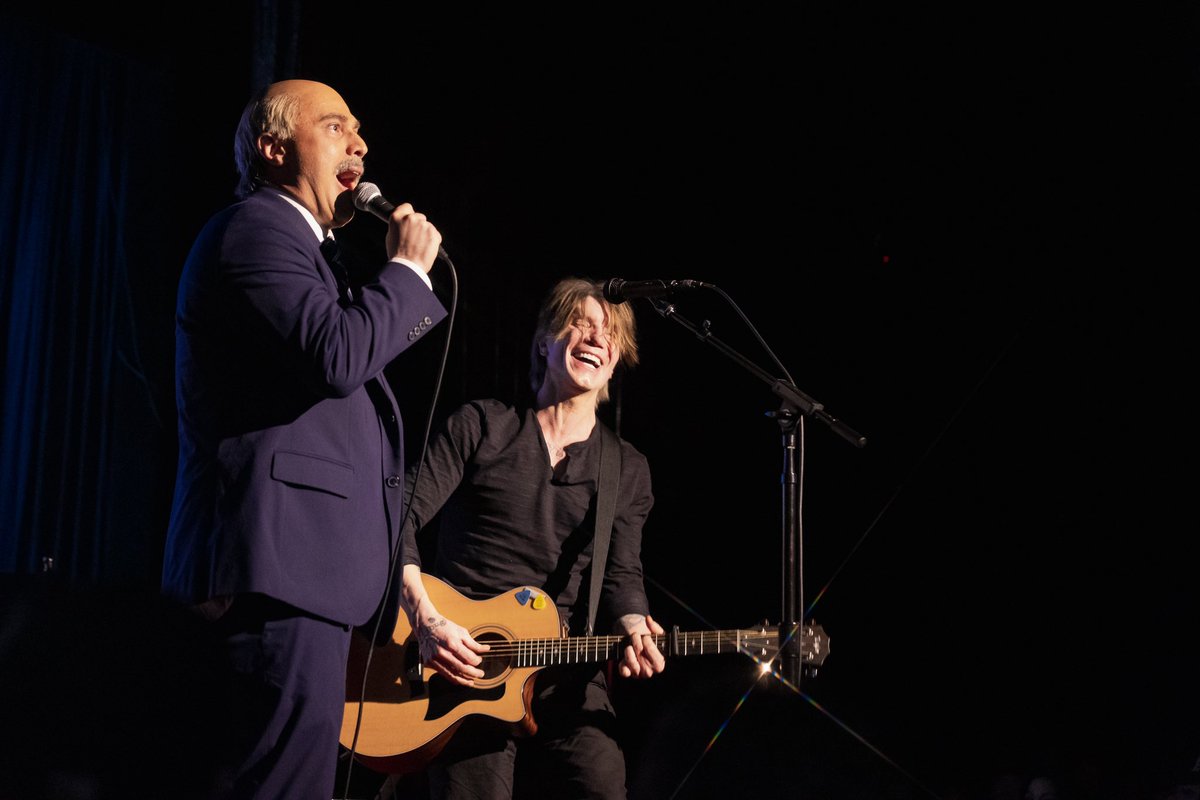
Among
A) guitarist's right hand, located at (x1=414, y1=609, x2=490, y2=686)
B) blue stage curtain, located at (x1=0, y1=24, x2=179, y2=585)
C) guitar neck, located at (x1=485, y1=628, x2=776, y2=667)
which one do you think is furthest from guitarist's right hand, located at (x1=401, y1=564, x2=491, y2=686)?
blue stage curtain, located at (x1=0, y1=24, x2=179, y2=585)

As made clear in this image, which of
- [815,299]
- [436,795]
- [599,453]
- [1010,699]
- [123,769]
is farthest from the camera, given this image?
[815,299]

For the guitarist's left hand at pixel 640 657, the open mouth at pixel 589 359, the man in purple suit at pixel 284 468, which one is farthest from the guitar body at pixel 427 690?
the man in purple suit at pixel 284 468

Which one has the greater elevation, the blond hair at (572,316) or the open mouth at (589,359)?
the blond hair at (572,316)

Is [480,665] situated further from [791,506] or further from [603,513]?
[791,506]

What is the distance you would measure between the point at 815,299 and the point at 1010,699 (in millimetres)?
1600

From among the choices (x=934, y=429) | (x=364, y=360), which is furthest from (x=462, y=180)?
(x=364, y=360)

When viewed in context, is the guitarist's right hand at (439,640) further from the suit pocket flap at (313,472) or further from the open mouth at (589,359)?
the suit pocket flap at (313,472)

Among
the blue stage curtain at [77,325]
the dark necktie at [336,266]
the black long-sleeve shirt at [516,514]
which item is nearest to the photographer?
the dark necktie at [336,266]

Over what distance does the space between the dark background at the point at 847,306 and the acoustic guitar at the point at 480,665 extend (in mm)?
839

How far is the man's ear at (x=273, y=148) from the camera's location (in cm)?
207

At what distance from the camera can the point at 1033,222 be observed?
374 centimetres

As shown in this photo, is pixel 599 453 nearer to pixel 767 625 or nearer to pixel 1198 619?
pixel 767 625

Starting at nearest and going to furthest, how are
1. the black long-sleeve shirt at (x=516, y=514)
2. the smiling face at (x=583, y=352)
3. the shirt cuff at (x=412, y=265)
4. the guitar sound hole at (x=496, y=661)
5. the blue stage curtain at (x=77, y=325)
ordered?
the shirt cuff at (x=412, y=265) < the guitar sound hole at (x=496, y=661) < the black long-sleeve shirt at (x=516, y=514) < the smiling face at (x=583, y=352) < the blue stage curtain at (x=77, y=325)

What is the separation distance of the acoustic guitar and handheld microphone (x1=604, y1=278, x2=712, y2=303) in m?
0.90
